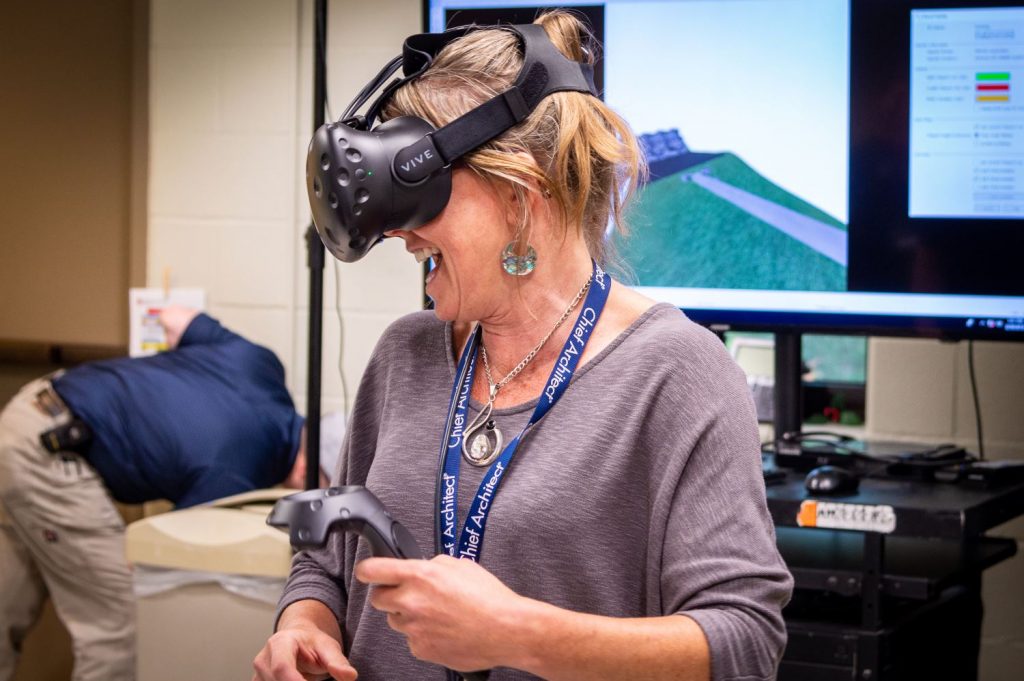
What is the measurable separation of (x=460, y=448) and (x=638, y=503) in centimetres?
20

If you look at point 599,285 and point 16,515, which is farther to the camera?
point 16,515

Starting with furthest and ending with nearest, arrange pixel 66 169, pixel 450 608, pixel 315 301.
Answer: pixel 66 169
pixel 315 301
pixel 450 608

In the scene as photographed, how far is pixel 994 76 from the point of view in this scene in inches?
83.4

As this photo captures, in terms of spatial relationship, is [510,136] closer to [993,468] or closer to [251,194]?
[993,468]

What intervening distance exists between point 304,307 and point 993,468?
1.90 meters

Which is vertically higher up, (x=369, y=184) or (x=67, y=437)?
(x=369, y=184)

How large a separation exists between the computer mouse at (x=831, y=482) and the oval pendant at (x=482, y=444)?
0.78 meters

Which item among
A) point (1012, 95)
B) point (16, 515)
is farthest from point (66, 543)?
point (1012, 95)

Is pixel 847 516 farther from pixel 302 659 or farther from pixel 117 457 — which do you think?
pixel 117 457

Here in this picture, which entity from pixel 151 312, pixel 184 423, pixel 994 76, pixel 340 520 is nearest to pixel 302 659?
pixel 340 520

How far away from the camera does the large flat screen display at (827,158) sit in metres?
2.12

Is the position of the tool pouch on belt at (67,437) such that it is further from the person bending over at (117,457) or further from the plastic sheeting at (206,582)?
the plastic sheeting at (206,582)

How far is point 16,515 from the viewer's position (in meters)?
2.98

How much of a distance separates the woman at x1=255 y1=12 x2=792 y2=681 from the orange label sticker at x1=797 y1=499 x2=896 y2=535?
645mm
